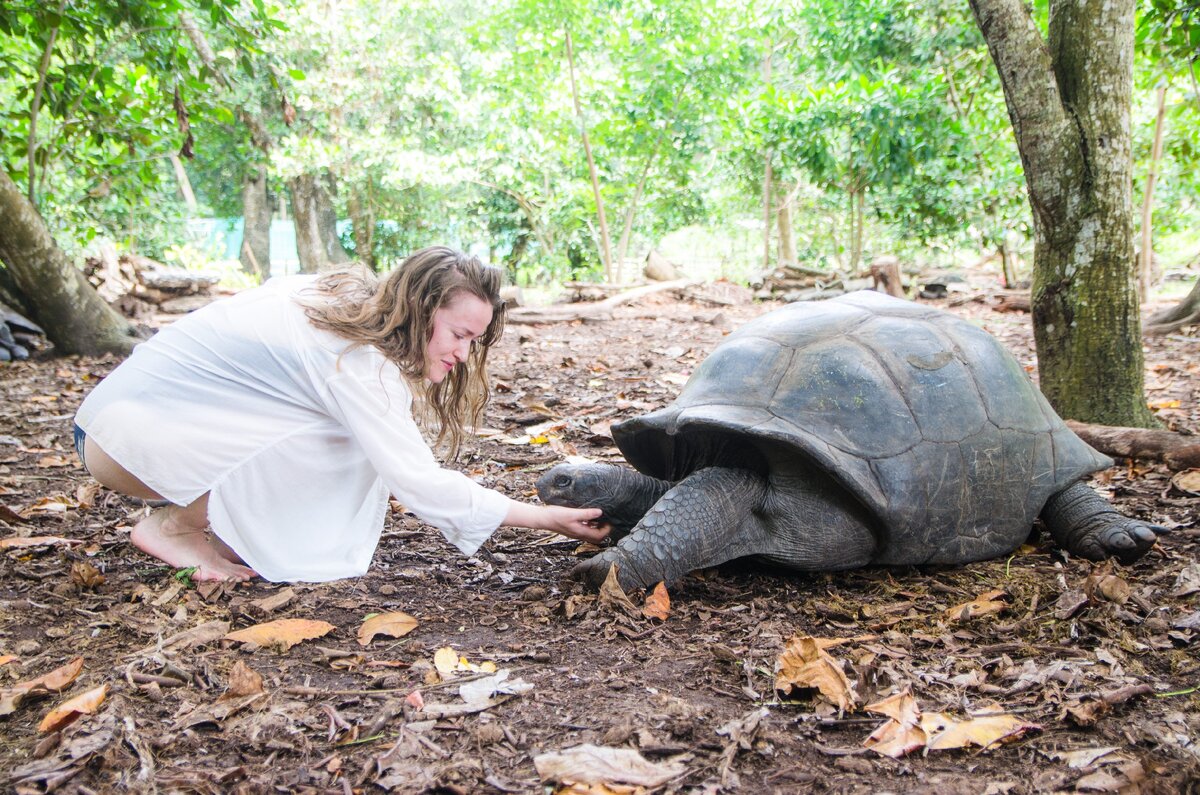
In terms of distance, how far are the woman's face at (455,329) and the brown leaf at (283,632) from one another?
2.49ft

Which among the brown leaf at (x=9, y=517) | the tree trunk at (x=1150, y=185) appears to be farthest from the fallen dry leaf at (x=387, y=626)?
the tree trunk at (x=1150, y=185)

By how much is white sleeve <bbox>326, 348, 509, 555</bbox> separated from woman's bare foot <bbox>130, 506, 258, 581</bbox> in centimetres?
67

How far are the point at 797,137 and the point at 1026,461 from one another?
910cm

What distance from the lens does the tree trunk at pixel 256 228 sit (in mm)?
20594

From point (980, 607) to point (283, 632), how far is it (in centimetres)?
190

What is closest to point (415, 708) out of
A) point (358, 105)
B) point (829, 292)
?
point (829, 292)

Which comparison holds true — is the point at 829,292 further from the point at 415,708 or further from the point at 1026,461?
the point at 415,708

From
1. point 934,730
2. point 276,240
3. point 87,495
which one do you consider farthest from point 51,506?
point 276,240

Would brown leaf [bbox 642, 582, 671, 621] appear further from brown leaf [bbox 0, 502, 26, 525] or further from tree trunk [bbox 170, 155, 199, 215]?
tree trunk [bbox 170, 155, 199, 215]

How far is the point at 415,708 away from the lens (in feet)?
6.28

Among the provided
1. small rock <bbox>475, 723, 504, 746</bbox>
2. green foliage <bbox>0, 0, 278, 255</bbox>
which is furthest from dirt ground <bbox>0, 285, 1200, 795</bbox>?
green foliage <bbox>0, 0, 278, 255</bbox>

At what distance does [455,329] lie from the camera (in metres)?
2.53

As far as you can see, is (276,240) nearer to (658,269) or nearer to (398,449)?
(658,269)

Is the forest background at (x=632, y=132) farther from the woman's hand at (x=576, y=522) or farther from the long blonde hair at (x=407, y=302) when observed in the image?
the long blonde hair at (x=407, y=302)
